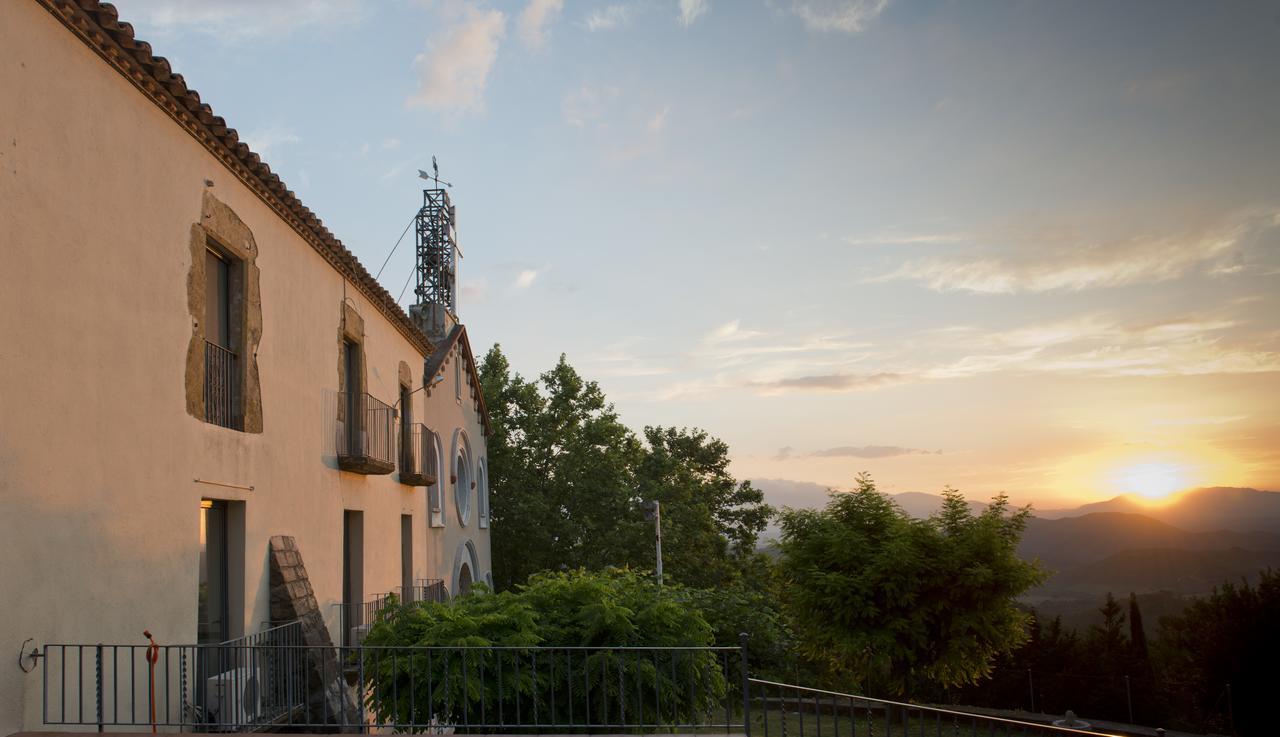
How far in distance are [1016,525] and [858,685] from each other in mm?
5808

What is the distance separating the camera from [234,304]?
1057 cm

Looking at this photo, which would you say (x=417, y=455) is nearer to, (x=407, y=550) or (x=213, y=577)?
(x=407, y=550)

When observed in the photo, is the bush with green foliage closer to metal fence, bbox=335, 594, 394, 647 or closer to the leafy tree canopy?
metal fence, bbox=335, 594, 394, 647

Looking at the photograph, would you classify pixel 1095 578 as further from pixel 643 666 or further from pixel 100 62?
pixel 100 62

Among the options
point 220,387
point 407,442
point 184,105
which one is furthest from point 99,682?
point 407,442

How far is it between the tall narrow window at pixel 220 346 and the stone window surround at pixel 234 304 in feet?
0.16

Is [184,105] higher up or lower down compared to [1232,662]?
higher up

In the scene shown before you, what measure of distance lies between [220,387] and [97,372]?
8.42 feet

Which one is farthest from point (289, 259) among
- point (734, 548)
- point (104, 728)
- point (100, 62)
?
point (734, 548)

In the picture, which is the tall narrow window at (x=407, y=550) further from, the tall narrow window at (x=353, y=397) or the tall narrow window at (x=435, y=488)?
the tall narrow window at (x=353, y=397)

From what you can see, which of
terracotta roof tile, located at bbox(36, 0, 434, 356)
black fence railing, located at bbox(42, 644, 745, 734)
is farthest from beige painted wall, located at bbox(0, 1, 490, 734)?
black fence railing, located at bbox(42, 644, 745, 734)

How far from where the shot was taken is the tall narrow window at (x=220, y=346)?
32.4 ft

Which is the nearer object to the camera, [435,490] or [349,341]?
[349,341]

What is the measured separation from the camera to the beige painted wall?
656 cm
